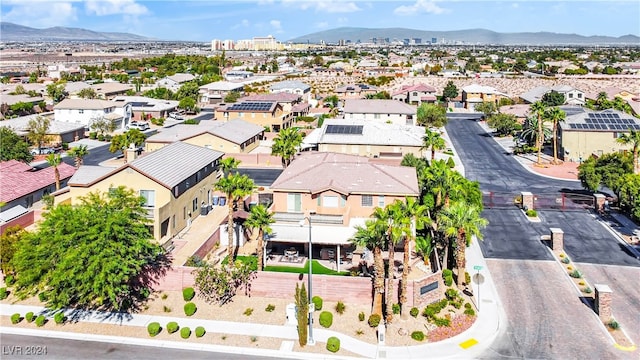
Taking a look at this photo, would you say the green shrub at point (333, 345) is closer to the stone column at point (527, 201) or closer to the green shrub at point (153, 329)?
the green shrub at point (153, 329)

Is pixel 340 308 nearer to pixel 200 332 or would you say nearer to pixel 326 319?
pixel 326 319

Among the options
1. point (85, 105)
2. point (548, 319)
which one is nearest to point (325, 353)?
point (548, 319)

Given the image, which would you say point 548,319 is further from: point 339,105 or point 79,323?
point 339,105

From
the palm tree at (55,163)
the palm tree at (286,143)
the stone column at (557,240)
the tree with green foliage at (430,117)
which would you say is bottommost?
the stone column at (557,240)

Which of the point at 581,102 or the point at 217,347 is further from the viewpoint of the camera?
the point at 581,102

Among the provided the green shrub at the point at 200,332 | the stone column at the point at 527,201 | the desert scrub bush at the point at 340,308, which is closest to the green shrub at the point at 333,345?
the desert scrub bush at the point at 340,308

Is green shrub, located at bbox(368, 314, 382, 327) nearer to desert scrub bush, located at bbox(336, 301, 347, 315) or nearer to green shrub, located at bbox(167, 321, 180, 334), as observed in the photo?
desert scrub bush, located at bbox(336, 301, 347, 315)

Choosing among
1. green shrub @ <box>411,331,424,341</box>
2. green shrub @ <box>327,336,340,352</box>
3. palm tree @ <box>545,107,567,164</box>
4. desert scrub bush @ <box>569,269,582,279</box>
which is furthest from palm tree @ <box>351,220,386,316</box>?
palm tree @ <box>545,107,567,164</box>
